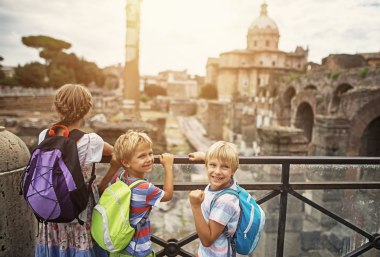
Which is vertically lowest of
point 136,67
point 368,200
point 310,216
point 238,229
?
point 310,216

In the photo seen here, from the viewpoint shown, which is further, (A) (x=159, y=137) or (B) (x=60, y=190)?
(A) (x=159, y=137)

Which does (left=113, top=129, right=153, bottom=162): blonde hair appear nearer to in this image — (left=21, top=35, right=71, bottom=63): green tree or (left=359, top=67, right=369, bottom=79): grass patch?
(left=359, top=67, right=369, bottom=79): grass patch

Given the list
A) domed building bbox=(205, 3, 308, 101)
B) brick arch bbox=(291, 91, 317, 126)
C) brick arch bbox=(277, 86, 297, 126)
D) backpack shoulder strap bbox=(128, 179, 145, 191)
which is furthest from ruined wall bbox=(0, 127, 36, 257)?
domed building bbox=(205, 3, 308, 101)

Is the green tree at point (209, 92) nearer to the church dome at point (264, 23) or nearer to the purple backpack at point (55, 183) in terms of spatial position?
the church dome at point (264, 23)

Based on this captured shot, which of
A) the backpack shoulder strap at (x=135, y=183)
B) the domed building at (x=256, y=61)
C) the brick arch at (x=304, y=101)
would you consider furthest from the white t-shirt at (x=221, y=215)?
the domed building at (x=256, y=61)

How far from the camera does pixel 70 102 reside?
1558 mm

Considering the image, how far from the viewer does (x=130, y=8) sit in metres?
19.1

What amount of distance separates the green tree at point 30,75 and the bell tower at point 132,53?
2400 cm

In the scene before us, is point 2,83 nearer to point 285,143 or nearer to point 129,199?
point 285,143

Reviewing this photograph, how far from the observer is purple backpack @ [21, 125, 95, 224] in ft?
4.59

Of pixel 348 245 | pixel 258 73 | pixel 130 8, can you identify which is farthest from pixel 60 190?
pixel 258 73

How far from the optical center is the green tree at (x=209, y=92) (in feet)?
201

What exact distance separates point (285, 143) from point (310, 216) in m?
1.65

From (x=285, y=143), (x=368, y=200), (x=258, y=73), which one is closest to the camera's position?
(x=368, y=200)
